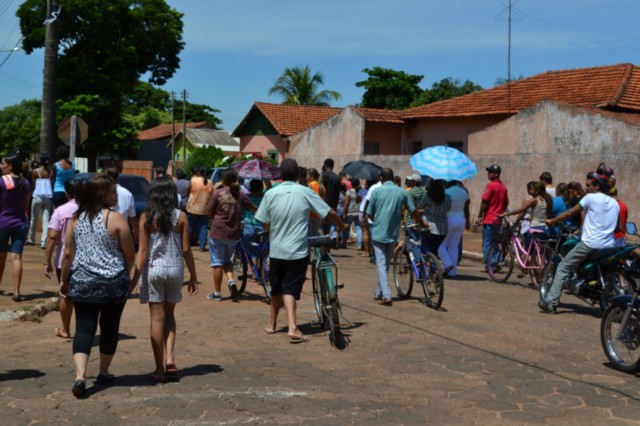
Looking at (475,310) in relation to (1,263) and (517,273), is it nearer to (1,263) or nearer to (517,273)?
(517,273)

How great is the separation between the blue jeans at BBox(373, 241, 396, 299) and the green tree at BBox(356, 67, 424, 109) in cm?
4457

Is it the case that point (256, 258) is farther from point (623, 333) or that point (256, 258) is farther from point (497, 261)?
point (623, 333)

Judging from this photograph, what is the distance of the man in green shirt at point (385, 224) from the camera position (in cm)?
1118

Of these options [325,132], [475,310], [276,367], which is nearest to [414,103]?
[325,132]

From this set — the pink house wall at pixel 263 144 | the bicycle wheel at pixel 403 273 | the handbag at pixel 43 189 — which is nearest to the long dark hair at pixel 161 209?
the bicycle wheel at pixel 403 273

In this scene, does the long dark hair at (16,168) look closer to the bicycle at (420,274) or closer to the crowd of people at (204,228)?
the crowd of people at (204,228)

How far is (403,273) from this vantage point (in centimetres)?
1189

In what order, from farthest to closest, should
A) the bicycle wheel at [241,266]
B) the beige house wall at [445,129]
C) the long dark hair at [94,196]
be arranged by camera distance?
the beige house wall at [445,129] → the bicycle wheel at [241,266] → the long dark hair at [94,196]

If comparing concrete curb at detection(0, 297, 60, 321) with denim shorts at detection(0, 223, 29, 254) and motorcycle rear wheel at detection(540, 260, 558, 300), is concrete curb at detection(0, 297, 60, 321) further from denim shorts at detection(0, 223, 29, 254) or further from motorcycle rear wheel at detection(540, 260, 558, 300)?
motorcycle rear wheel at detection(540, 260, 558, 300)

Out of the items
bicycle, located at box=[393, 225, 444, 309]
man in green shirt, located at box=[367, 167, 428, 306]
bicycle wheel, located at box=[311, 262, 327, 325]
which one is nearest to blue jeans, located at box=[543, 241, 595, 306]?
bicycle, located at box=[393, 225, 444, 309]

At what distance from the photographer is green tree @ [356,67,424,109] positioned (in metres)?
55.1

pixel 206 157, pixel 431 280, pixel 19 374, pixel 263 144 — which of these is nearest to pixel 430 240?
pixel 431 280

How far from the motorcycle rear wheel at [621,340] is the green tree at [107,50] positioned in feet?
147

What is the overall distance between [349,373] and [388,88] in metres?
48.8
